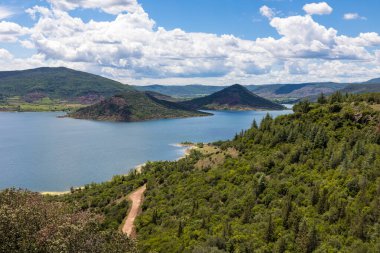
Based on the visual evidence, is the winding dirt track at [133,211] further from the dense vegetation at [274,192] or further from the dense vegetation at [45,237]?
the dense vegetation at [45,237]

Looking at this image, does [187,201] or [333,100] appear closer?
[187,201]

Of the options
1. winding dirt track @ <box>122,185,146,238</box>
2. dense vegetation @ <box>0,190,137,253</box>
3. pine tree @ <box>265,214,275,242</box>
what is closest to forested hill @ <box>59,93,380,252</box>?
pine tree @ <box>265,214,275,242</box>

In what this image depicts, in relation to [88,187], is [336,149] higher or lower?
higher

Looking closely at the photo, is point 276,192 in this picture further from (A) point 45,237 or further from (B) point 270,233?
(A) point 45,237

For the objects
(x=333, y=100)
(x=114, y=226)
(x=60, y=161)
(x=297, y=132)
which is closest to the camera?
(x=114, y=226)

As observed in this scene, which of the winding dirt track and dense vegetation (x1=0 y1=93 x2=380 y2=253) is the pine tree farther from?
the winding dirt track

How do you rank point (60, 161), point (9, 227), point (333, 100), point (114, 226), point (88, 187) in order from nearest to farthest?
point (9, 227), point (114, 226), point (88, 187), point (333, 100), point (60, 161)

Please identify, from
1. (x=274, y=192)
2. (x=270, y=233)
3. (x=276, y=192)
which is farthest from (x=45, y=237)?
(x=276, y=192)

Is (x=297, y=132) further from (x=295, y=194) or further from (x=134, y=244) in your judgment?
(x=134, y=244)

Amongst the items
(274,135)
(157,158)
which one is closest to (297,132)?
(274,135)
